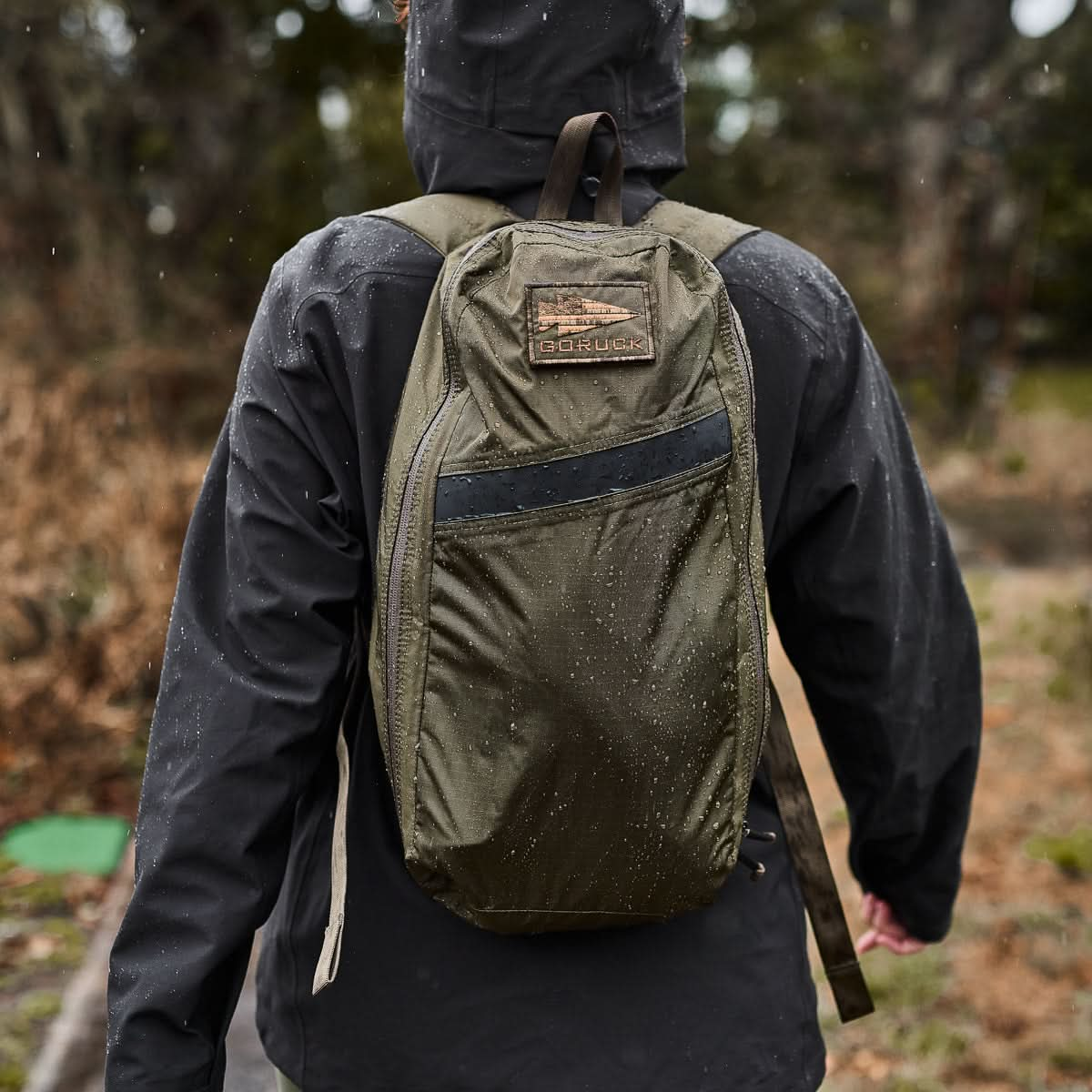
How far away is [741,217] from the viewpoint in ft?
39.5

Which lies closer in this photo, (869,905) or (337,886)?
(337,886)

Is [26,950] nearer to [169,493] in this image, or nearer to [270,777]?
[169,493]

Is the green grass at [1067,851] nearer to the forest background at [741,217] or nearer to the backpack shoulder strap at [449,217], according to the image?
the forest background at [741,217]

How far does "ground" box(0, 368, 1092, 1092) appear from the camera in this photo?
11.4 feet

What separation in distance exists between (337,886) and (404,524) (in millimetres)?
409

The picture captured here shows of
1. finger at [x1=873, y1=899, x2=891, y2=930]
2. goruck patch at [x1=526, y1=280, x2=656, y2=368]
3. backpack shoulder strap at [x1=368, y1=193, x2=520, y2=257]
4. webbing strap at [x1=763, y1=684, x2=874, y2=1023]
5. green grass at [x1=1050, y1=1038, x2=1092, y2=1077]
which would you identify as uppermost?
backpack shoulder strap at [x1=368, y1=193, x2=520, y2=257]

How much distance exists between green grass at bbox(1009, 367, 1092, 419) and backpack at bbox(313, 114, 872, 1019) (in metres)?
13.7

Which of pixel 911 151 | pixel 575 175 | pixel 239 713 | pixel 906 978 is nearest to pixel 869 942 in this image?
pixel 239 713

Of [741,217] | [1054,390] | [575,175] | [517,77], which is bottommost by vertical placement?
[1054,390]

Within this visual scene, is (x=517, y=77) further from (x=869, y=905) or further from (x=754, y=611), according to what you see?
(x=869, y=905)

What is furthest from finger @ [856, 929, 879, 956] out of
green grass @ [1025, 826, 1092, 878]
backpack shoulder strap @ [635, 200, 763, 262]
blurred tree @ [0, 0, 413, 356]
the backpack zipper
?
blurred tree @ [0, 0, 413, 356]

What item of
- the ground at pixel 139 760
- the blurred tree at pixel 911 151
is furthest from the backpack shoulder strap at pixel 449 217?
the blurred tree at pixel 911 151

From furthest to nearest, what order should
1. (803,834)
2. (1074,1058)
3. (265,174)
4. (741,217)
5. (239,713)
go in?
(741,217)
(265,174)
(1074,1058)
(803,834)
(239,713)

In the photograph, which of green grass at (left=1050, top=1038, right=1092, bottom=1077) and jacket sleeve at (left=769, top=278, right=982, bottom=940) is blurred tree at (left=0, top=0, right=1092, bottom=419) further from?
jacket sleeve at (left=769, top=278, right=982, bottom=940)
